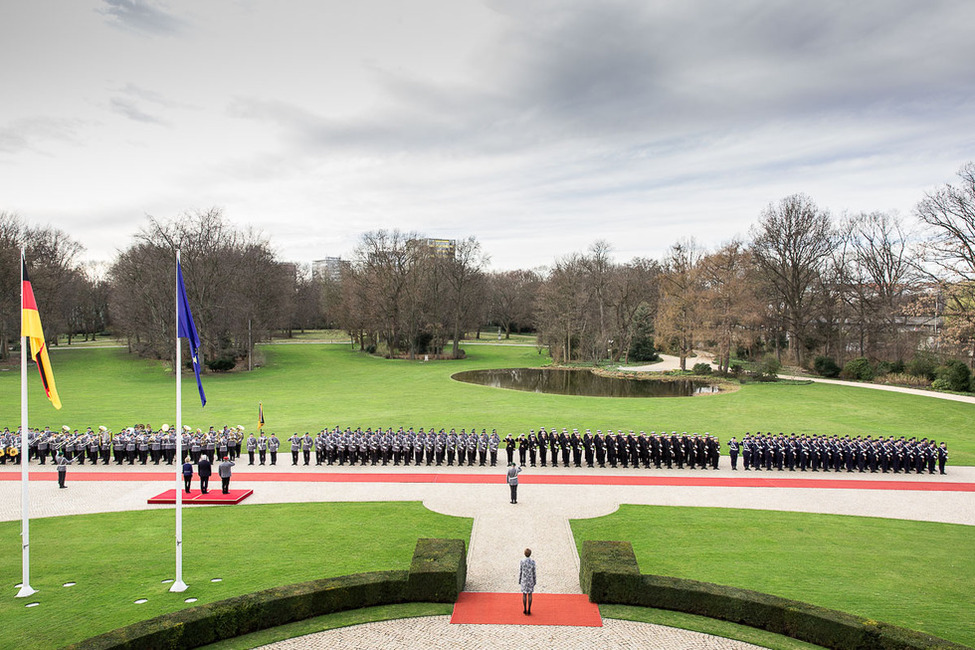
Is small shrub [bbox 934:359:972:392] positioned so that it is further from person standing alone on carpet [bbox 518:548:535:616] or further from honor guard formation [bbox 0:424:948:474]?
person standing alone on carpet [bbox 518:548:535:616]

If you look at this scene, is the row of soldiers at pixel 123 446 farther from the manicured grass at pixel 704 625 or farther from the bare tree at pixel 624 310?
the bare tree at pixel 624 310

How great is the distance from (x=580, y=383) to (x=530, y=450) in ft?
107

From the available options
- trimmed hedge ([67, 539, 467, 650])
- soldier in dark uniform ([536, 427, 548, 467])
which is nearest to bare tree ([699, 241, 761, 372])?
soldier in dark uniform ([536, 427, 548, 467])

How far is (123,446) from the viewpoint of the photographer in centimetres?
2569

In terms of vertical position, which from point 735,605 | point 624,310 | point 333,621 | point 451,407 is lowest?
point 333,621

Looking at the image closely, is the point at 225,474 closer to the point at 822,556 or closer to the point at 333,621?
the point at 333,621

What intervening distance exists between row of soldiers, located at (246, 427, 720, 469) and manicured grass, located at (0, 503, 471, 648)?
612 cm

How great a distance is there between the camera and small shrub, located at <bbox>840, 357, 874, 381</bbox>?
52.7 m

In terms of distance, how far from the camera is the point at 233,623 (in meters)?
11.2

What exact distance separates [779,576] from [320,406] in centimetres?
3164

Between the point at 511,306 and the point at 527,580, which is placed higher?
the point at 511,306

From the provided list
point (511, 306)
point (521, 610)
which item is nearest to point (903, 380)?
point (521, 610)

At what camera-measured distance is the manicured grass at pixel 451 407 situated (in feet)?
109

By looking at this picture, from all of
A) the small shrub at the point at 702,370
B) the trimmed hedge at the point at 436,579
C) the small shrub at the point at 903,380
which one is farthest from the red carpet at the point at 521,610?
the small shrub at the point at 702,370
